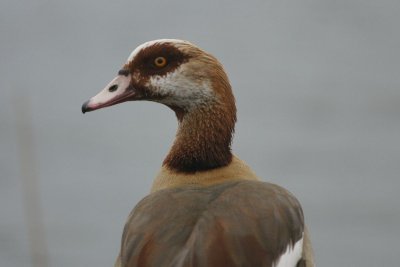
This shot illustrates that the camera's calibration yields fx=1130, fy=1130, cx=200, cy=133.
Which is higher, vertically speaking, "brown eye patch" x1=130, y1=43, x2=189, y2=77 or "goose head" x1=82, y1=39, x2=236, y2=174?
"brown eye patch" x1=130, y1=43, x2=189, y2=77

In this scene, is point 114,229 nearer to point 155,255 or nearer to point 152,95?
point 152,95

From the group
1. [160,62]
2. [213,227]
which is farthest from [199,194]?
[160,62]

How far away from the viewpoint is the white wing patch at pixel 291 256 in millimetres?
4516

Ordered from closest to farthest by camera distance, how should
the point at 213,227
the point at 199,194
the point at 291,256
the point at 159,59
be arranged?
the point at 213,227 < the point at 291,256 < the point at 199,194 < the point at 159,59

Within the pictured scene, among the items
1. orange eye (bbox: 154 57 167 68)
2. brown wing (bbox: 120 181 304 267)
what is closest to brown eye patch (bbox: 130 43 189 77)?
orange eye (bbox: 154 57 167 68)

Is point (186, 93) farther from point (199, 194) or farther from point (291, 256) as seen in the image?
A: point (291, 256)

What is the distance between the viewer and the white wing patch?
4.52 metres

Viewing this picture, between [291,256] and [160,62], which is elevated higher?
[160,62]

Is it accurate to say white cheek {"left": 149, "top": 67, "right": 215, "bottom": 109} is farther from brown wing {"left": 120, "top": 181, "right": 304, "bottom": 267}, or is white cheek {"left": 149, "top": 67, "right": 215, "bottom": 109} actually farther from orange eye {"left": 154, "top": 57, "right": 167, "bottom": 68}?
brown wing {"left": 120, "top": 181, "right": 304, "bottom": 267}

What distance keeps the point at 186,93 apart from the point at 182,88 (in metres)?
0.03

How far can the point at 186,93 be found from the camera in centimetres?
534

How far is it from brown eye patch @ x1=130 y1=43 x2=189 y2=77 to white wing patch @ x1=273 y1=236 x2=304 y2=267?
1.08 meters

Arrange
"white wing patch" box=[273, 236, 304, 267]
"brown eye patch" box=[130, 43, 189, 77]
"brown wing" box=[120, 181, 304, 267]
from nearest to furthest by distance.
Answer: "brown wing" box=[120, 181, 304, 267] < "white wing patch" box=[273, 236, 304, 267] < "brown eye patch" box=[130, 43, 189, 77]

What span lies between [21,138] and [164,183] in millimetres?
903
